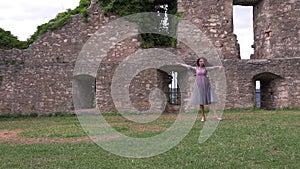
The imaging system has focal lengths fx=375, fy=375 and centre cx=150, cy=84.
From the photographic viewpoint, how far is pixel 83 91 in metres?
17.5

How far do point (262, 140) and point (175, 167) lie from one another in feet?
8.44

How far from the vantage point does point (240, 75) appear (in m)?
15.7

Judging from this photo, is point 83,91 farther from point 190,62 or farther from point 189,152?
point 189,152

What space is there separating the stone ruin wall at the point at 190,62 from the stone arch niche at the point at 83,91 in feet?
1.61

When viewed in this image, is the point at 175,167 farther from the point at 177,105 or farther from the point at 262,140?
the point at 177,105

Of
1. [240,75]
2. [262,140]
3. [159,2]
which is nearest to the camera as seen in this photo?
[262,140]

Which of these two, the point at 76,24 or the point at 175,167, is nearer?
the point at 175,167

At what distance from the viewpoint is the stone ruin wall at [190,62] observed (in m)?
15.7

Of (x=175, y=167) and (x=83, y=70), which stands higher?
(x=83, y=70)

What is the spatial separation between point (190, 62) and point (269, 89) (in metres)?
4.16

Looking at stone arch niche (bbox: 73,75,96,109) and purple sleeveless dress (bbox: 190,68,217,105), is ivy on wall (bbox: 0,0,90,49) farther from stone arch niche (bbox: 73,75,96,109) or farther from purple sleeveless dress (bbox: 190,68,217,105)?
purple sleeveless dress (bbox: 190,68,217,105)

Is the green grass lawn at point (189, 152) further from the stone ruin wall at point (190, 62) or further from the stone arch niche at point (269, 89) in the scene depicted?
the stone arch niche at point (269, 89)

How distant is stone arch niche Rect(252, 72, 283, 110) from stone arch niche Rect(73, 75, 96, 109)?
7.58 m

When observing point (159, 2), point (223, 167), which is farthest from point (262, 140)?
point (159, 2)
